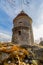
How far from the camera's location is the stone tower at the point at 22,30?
93.6 feet

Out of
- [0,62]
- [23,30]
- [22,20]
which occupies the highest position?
[22,20]

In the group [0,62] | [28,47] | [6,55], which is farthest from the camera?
[28,47]

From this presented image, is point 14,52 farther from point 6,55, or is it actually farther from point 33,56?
point 33,56

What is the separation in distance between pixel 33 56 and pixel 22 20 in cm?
1198

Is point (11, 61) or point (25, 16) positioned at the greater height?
point (25, 16)

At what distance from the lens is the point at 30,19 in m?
32.1

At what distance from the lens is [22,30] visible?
96.1 ft

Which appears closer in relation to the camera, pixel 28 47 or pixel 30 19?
pixel 28 47

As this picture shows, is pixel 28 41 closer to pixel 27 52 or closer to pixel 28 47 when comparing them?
pixel 28 47

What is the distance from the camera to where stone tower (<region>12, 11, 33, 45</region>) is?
28.5m

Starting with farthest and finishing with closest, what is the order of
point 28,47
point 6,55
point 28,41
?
point 28,41, point 28,47, point 6,55

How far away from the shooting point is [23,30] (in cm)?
2936

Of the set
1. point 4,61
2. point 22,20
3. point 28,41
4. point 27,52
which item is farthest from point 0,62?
point 22,20

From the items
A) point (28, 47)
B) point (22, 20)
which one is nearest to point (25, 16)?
point (22, 20)
